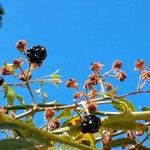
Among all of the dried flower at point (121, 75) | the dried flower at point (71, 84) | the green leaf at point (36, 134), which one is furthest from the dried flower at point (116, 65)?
the green leaf at point (36, 134)

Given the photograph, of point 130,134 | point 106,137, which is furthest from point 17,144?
point 130,134

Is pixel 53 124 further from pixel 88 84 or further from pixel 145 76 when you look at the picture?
pixel 145 76

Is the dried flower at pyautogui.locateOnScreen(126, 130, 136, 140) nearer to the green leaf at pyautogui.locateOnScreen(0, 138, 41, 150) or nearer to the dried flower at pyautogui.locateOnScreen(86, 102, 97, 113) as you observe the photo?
the dried flower at pyautogui.locateOnScreen(86, 102, 97, 113)

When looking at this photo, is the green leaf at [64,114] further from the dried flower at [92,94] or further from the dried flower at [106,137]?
the dried flower at [106,137]

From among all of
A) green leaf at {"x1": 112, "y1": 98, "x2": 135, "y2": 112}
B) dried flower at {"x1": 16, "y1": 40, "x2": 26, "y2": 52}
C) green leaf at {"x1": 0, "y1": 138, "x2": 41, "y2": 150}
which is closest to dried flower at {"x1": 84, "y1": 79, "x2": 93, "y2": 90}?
green leaf at {"x1": 112, "y1": 98, "x2": 135, "y2": 112}

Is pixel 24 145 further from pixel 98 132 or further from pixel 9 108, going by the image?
pixel 9 108
